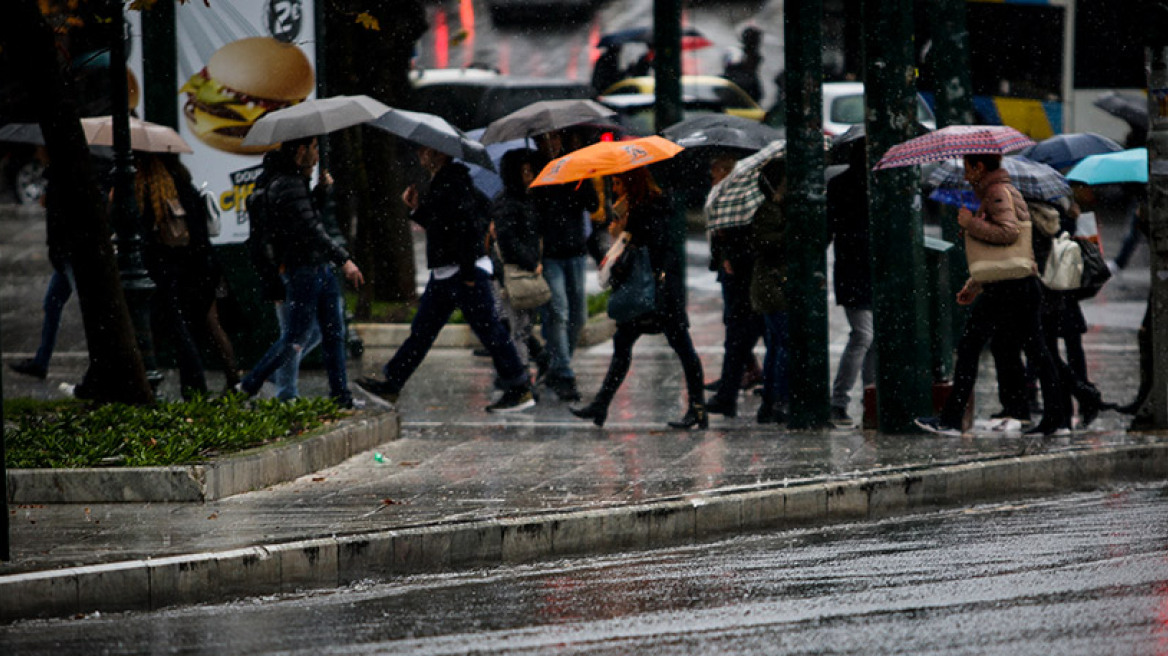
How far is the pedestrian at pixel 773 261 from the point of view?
11594mm

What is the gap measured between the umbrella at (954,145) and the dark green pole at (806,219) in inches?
28.5

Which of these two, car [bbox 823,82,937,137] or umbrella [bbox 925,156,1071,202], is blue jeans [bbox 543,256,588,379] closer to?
umbrella [bbox 925,156,1071,202]

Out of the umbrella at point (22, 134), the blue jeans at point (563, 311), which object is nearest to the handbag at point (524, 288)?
the blue jeans at point (563, 311)

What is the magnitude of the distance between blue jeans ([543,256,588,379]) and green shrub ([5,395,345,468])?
223 cm

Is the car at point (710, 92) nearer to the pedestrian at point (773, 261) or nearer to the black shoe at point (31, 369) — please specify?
the black shoe at point (31, 369)

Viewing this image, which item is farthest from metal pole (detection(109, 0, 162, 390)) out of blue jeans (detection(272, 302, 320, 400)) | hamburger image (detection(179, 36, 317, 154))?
hamburger image (detection(179, 36, 317, 154))

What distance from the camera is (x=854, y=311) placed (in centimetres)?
1175

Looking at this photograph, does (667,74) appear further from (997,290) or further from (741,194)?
(997,290)

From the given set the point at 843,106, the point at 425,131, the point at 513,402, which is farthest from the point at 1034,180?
the point at 843,106

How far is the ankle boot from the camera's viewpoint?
11.5 metres

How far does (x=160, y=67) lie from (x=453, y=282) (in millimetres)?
3180

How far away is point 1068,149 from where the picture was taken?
1290 cm

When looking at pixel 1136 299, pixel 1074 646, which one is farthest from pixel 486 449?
pixel 1136 299

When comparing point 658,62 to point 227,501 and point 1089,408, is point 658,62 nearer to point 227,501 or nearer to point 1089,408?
point 1089,408
